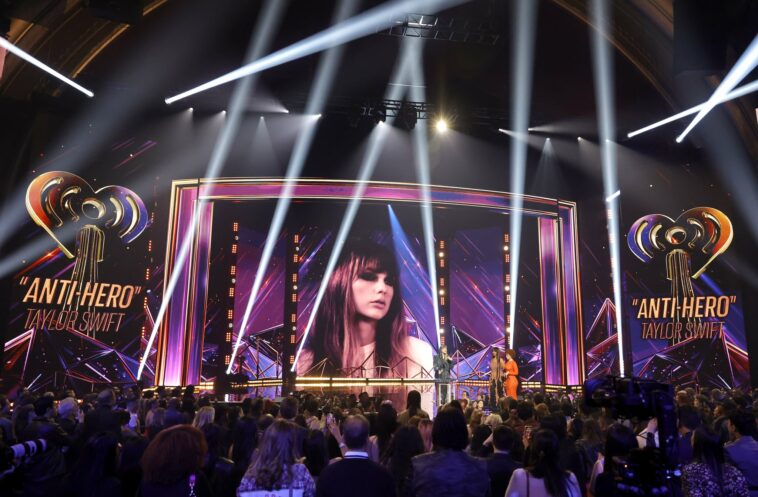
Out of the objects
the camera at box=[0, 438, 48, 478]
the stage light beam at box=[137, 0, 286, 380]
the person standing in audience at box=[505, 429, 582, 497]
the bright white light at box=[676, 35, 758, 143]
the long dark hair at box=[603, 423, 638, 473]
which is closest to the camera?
the camera at box=[0, 438, 48, 478]

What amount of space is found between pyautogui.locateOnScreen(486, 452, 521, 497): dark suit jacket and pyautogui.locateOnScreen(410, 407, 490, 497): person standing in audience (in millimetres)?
875

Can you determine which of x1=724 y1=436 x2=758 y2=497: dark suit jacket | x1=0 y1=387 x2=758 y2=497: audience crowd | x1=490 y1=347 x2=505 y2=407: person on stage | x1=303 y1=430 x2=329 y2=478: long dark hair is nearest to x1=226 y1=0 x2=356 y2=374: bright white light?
x1=490 y1=347 x2=505 y2=407: person on stage

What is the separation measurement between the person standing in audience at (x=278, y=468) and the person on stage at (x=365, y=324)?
46.2 ft

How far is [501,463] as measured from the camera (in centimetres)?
403

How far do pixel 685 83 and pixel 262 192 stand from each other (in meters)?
10.6

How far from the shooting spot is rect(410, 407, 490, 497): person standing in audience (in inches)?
121

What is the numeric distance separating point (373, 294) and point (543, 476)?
1496 cm

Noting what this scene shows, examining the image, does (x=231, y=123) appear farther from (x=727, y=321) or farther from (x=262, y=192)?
(x=727, y=321)

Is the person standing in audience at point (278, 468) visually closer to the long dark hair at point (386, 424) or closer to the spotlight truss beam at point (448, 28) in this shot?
the long dark hair at point (386, 424)

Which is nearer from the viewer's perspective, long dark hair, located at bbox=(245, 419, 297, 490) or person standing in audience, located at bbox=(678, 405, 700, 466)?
long dark hair, located at bbox=(245, 419, 297, 490)

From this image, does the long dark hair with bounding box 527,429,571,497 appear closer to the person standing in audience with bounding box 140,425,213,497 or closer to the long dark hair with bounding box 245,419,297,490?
the long dark hair with bounding box 245,419,297,490

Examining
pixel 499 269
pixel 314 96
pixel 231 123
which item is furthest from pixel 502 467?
pixel 499 269

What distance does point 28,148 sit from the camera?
12641 mm

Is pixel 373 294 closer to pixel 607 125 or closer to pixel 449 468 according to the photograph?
pixel 607 125
